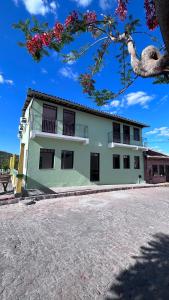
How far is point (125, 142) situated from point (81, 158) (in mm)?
5989

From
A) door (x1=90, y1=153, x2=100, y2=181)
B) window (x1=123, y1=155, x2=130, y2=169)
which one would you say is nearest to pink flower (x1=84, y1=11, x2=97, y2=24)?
door (x1=90, y1=153, x2=100, y2=181)

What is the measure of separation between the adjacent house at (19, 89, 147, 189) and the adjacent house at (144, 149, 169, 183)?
81 centimetres

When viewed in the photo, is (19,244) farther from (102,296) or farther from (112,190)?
(112,190)

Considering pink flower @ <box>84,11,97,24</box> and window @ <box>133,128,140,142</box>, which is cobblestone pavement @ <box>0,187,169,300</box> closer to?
pink flower @ <box>84,11,97,24</box>

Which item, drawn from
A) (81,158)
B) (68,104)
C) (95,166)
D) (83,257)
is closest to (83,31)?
(83,257)

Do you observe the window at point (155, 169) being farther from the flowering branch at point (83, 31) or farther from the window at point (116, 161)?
the flowering branch at point (83, 31)

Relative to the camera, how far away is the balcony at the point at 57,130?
11.9 meters

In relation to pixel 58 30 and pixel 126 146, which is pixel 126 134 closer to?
pixel 126 146

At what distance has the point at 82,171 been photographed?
14.1m

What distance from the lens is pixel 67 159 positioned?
13.6 m

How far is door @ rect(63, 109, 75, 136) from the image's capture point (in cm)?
1362

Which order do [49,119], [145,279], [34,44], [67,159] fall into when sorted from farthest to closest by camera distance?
[67,159] → [49,119] → [34,44] → [145,279]

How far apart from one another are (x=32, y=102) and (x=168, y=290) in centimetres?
1227

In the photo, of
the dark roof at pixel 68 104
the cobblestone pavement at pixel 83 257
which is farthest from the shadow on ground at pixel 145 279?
the dark roof at pixel 68 104
